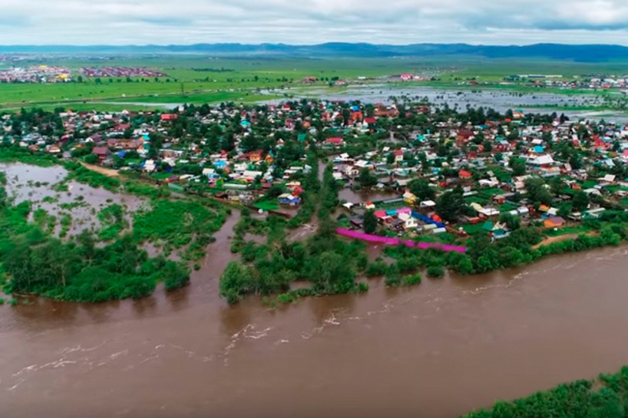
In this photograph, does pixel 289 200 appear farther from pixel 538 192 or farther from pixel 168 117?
pixel 168 117

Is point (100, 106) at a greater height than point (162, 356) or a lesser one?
greater

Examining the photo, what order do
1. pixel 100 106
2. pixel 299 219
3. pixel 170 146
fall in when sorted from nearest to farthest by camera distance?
1. pixel 299 219
2. pixel 170 146
3. pixel 100 106

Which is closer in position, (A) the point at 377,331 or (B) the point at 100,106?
(A) the point at 377,331

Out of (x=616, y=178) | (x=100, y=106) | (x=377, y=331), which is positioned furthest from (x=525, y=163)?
(x=100, y=106)

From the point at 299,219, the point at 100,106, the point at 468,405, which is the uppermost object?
the point at 100,106

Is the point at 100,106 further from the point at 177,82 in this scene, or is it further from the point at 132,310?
the point at 132,310

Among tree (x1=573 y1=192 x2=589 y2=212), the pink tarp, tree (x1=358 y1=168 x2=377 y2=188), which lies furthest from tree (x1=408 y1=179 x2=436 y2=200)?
tree (x1=573 y1=192 x2=589 y2=212)

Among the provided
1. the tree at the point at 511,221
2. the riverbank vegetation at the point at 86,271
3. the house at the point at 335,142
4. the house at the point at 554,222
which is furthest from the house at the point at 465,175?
the riverbank vegetation at the point at 86,271

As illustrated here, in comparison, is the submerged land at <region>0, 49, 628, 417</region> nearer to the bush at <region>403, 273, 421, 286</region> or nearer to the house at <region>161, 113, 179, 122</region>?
the bush at <region>403, 273, 421, 286</region>
